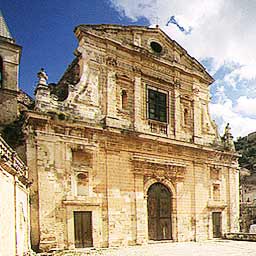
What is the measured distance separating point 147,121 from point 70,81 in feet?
15.1

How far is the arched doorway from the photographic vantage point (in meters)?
17.6

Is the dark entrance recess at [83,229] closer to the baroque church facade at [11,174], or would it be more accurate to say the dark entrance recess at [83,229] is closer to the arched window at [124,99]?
the baroque church facade at [11,174]

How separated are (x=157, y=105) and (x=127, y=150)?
3.57 m

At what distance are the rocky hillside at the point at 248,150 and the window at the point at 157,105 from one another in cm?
2732

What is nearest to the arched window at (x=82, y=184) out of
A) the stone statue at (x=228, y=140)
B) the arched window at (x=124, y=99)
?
the arched window at (x=124, y=99)

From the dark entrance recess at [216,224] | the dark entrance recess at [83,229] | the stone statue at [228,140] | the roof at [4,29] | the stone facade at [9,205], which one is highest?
the roof at [4,29]

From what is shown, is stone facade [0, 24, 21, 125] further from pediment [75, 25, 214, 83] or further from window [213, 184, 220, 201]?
window [213, 184, 220, 201]

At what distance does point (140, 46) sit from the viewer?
1867 centimetres

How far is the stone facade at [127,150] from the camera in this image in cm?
1423

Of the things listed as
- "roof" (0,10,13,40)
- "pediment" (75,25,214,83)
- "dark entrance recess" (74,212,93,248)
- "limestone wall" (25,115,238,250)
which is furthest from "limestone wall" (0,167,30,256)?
"pediment" (75,25,214,83)

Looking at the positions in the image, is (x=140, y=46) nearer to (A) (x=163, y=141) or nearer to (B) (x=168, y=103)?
(B) (x=168, y=103)

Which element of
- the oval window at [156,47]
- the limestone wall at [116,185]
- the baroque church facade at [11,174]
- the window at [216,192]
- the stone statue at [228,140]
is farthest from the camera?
the stone statue at [228,140]

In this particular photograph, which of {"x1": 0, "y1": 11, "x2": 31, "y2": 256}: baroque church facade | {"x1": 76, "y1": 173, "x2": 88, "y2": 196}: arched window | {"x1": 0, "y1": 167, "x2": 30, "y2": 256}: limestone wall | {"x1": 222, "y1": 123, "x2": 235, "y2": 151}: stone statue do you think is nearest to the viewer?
{"x1": 0, "y1": 167, "x2": 30, "y2": 256}: limestone wall

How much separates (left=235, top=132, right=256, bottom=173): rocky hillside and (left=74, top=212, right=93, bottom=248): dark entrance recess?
1264 inches
